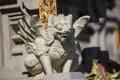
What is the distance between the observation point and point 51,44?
7105 mm

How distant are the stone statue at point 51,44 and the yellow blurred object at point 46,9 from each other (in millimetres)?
317

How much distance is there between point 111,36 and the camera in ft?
65.7

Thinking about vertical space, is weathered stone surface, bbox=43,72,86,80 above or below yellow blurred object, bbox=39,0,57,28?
below

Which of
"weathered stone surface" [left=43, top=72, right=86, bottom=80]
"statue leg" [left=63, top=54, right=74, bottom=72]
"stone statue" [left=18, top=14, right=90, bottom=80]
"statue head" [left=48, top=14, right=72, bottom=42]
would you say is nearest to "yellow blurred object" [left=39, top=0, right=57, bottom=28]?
"stone statue" [left=18, top=14, right=90, bottom=80]

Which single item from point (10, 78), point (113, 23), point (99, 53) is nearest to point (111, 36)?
point (113, 23)

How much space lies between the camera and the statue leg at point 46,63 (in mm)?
7051

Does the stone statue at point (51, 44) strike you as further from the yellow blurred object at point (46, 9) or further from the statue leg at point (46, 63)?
the yellow blurred object at point (46, 9)

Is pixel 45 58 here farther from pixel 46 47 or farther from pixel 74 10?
pixel 74 10

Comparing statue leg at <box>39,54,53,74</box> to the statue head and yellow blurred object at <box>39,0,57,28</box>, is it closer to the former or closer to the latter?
the statue head

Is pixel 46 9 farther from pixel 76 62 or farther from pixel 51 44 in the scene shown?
pixel 76 62

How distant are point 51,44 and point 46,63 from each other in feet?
0.71

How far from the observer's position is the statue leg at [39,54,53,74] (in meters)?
7.05

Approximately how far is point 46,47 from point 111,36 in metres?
13.0

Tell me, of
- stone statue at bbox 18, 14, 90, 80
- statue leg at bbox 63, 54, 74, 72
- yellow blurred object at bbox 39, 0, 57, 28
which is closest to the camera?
stone statue at bbox 18, 14, 90, 80
